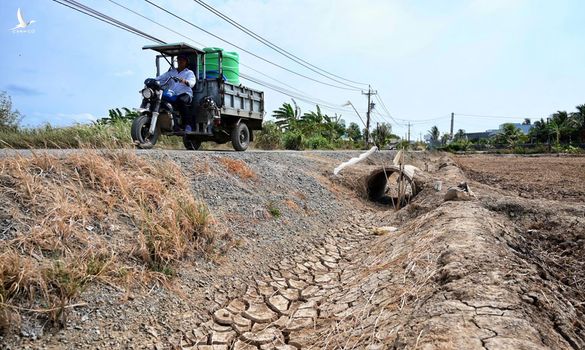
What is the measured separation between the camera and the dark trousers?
27.1 ft

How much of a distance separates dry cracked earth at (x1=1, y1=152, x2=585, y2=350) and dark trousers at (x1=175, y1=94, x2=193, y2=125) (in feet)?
7.86

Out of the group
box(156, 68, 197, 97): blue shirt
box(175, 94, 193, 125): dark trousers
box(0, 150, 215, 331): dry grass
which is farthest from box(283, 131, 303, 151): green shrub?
box(0, 150, 215, 331): dry grass

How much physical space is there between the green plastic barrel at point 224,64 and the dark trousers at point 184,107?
1.27 m

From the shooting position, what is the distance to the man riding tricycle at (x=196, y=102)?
7.57m

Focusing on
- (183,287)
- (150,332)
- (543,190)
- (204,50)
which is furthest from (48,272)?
(543,190)

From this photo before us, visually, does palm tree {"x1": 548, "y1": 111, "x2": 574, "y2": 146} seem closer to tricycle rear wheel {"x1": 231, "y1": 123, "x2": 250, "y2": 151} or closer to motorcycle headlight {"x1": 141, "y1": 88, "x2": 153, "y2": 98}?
tricycle rear wheel {"x1": 231, "y1": 123, "x2": 250, "y2": 151}

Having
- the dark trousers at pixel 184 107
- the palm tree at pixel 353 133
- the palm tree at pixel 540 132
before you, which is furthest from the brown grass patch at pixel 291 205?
the palm tree at pixel 540 132

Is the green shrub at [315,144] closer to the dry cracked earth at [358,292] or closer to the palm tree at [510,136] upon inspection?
the dry cracked earth at [358,292]

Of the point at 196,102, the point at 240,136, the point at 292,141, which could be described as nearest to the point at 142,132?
the point at 196,102

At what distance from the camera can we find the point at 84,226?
3.59 metres

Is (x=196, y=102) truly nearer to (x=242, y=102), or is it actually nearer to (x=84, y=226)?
(x=242, y=102)

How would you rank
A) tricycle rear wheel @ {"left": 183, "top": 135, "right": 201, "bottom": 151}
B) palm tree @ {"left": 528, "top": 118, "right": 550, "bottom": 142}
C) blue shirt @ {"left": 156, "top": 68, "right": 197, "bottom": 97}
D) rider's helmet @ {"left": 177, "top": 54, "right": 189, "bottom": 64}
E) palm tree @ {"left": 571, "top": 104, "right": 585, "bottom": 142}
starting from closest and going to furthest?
blue shirt @ {"left": 156, "top": 68, "right": 197, "bottom": 97} < rider's helmet @ {"left": 177, "top": 54, "right": 189, "bottom": 64} < tricycle rear wheel @ {"left": 183, "top": 135, "right": 201, "bottom": 151} < palm tree @ {"left": 571, "top": 104, "right": 585, "bottom": 142} < palm tree @ {"left": 528, "top": 118, "right": 550, "bottom": 142}

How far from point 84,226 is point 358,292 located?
2688mm

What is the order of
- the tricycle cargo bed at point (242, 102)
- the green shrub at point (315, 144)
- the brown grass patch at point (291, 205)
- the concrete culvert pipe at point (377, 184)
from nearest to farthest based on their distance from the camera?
the brown grass patch at point (291, 205)
the tricycle cargo bed at point (242, 102)
the concrete culvert pipe at point (377, 184)
the green shrub at point (315, 144)
